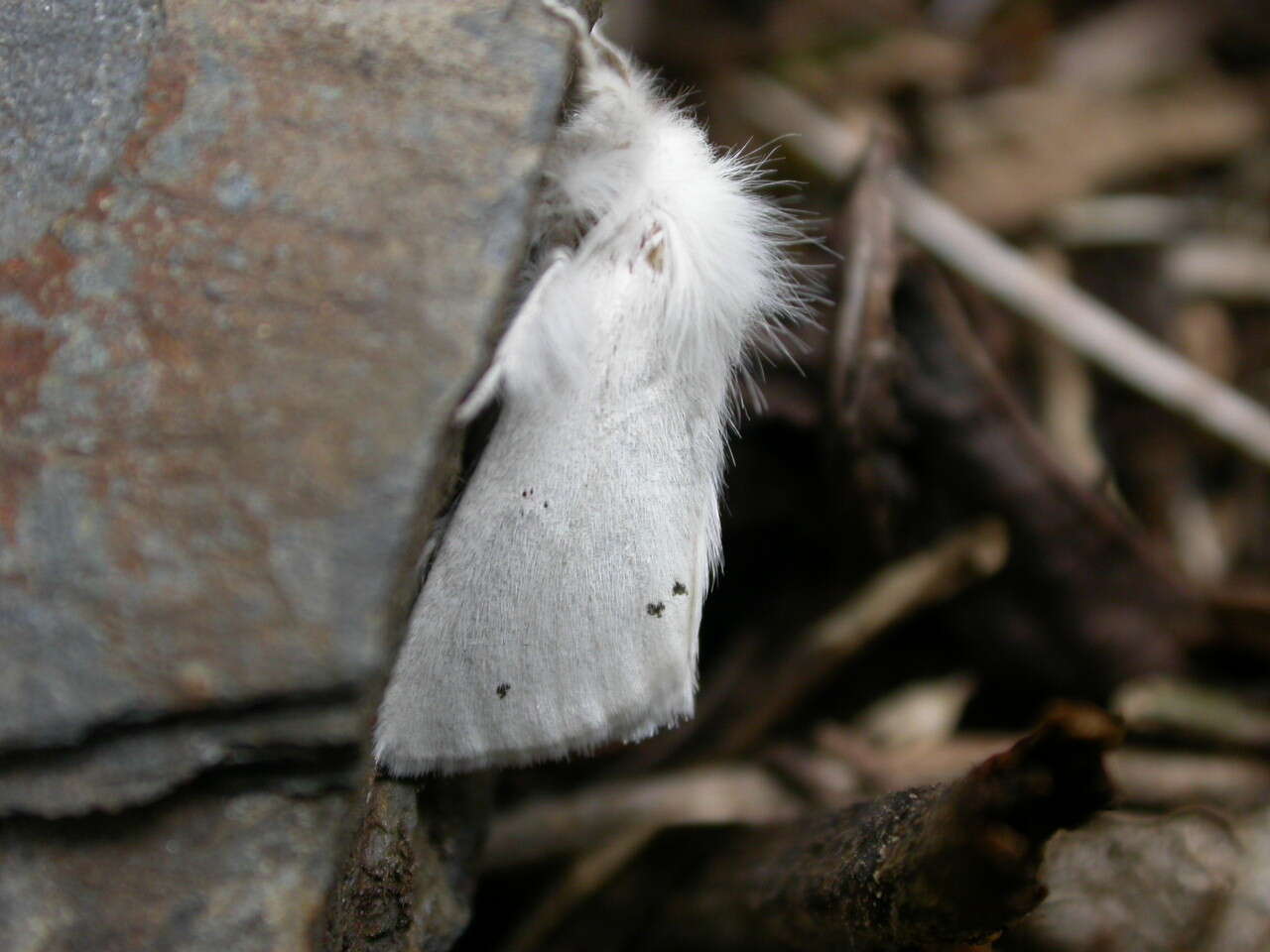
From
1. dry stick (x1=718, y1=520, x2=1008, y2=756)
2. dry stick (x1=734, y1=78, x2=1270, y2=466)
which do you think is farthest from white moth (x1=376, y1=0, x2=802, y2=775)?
dry stick (x1=734, y1=78, x2=1270, y2=466)

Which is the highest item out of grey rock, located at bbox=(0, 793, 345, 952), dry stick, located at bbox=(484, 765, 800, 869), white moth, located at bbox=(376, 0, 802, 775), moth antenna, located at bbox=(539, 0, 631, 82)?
moth antenna, located at bbox=(539, 0, 631, 82)

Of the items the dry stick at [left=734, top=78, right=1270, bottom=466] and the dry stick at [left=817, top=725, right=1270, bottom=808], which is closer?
the dry stick at [left=817, top=725, right=1270, bottom=808]

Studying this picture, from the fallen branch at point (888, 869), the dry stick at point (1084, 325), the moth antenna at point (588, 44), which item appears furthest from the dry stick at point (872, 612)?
the moth antenna at point (588, 44)

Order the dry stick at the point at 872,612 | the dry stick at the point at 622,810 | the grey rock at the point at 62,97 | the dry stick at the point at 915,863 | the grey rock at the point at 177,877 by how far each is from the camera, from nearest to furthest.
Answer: the dry stick at the point at 915,863 < the grey rock at the point at 177,877 < the grey rock at the point at 62,97 < the dry stick at the point at 622,810 < the dry stick at the point at 872,612

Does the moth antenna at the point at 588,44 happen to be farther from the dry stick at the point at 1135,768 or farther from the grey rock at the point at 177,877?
the dry stick at the point at 1135,768

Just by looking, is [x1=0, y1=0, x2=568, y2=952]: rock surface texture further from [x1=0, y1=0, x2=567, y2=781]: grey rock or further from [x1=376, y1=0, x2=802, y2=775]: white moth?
[x1=376, y1=0, x2=802, y2=775]: white moth

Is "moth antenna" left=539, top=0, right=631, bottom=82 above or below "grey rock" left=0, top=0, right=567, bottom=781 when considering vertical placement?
above

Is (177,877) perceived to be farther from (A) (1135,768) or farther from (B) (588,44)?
(A) (1135,768)
